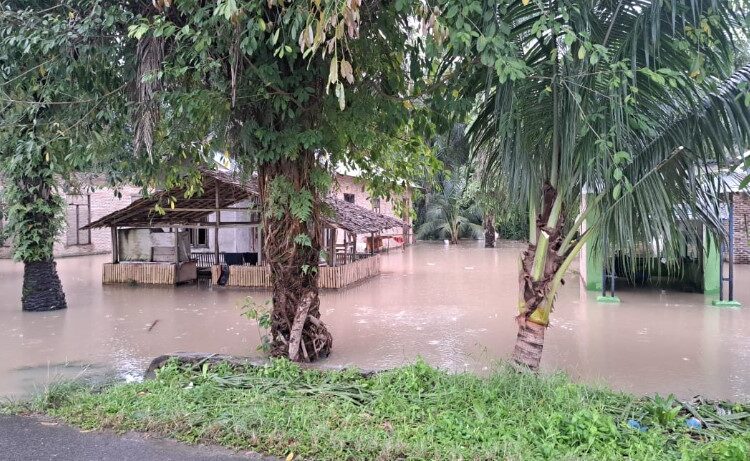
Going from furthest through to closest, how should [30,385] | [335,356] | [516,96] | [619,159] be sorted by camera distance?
[335,356]
[30,385]
[516,96]
[619,159]

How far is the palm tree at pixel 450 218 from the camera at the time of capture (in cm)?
3235

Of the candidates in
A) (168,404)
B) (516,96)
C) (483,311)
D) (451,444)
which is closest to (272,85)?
(516,96)

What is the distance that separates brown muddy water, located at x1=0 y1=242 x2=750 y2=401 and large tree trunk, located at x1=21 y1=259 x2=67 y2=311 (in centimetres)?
31

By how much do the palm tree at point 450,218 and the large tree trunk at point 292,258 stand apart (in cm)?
2529

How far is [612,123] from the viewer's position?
504 cm

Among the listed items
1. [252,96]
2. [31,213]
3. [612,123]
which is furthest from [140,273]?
[612,123]

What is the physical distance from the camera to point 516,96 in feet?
17.0

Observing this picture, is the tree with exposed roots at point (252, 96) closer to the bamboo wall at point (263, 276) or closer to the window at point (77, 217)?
the bamboo wall at point (263, 276)

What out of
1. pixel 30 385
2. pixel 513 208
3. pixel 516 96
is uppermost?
pixel 516 96

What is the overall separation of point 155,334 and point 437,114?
5901 mm

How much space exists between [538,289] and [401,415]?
1.85 meters

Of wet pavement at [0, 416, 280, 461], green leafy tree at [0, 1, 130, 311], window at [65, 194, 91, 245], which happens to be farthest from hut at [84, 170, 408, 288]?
window at [65, 194, 91, 245]

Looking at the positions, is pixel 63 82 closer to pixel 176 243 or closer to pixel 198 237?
pixel 176 243

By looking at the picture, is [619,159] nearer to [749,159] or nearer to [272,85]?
[749,159]
